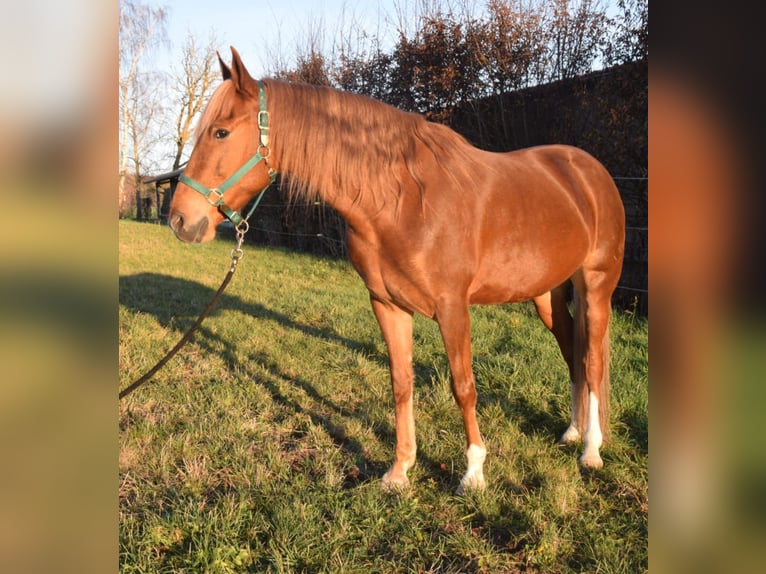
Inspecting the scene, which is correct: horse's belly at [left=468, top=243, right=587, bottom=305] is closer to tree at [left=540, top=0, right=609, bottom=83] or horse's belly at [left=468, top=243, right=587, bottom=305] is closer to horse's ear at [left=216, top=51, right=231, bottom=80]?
horse's ear at [left=216, top=51, right=231, bottom=80]

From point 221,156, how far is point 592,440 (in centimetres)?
243

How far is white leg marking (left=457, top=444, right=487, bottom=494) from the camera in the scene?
2.65 metres

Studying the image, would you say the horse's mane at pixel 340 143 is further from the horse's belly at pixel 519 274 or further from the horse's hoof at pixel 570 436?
the horse's hoof at pixel 570 436

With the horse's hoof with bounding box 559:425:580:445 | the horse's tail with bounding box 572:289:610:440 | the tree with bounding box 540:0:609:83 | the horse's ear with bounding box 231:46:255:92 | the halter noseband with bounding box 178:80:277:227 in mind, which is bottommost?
the horse's hoof with bounding box 559:425:580:445

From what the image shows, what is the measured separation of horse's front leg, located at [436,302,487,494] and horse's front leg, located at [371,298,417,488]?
12.2 inches

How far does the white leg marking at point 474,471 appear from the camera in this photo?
2.65m

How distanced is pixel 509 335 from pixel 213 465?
3.29m

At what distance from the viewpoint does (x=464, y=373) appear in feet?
8.95

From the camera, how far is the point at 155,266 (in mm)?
10820

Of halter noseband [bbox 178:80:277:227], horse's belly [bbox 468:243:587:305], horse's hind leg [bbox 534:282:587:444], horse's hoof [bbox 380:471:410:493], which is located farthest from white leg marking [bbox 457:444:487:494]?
halter noseband [bbox 178:80:277:227]

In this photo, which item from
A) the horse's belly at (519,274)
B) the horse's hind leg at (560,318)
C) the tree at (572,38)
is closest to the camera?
the horse's belly at (519,274)

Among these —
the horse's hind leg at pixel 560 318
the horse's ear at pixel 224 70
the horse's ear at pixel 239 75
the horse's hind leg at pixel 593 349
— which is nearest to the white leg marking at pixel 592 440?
the horse's hind leg at pixel 593 349
